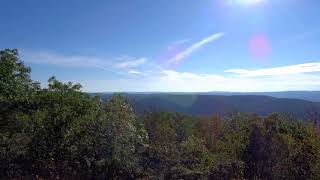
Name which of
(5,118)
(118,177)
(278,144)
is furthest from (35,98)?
(278,144)

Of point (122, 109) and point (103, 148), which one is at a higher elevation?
point (122, 109)

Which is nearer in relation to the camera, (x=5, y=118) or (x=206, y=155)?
(x=206, y=155)

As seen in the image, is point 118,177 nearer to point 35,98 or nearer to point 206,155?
point 206,155

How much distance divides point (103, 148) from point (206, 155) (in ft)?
10.9

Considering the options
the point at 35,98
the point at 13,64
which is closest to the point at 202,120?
the point at 13,64

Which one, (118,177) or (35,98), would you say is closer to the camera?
(118,177)

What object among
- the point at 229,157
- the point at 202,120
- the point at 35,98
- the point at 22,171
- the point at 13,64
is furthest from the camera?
the point at 202,120

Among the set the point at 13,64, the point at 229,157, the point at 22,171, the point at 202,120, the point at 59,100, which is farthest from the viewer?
the point at 202,120

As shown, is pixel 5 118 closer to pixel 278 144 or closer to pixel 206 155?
pixel 206 155

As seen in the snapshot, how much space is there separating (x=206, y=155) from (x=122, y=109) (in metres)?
3.47

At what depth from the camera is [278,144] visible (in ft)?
45.7

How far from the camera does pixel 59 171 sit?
13062 mm

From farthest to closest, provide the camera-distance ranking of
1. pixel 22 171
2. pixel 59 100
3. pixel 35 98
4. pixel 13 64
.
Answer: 1. pixel 13 64
2. pixel 35 98
3. pixel 59 100
4. pixel 22 171

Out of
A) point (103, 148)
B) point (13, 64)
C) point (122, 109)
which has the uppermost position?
point (13, 64)
